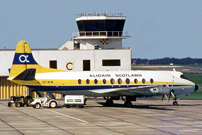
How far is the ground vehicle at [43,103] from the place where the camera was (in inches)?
1563

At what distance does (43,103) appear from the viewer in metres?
40.2

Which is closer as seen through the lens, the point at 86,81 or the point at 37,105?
the point at 37,105

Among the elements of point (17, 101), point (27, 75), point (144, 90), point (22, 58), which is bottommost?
point (17, 101)

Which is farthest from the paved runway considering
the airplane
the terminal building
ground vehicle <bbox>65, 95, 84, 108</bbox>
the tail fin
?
the terminal building

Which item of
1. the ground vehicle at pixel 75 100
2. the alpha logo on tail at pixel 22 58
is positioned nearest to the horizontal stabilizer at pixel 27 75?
the alpha logo on tail at pixel 22 58

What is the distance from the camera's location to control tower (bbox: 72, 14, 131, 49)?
2459 inches

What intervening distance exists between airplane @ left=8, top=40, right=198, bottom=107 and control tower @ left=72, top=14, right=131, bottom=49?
847 inches

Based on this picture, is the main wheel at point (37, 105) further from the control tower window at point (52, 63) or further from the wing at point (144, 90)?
the control tower window at point (52, 63)

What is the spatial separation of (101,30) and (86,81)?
23.9 metres

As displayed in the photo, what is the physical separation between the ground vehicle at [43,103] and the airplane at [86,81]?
1044 mm

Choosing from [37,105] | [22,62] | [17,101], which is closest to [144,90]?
[37,105]

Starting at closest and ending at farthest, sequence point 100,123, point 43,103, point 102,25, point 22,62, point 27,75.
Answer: point 100,123 → point 27,75 → point 43,103 → point 22,62 → point 102,25

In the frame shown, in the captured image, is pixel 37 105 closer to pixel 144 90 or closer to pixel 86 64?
pixel 144 90

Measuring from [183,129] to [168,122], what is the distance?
363cm
